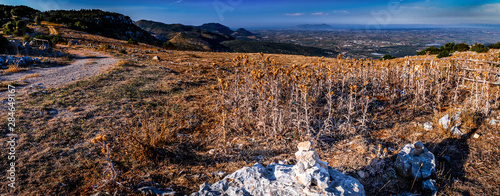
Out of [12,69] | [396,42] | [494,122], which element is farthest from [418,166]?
[396,42]

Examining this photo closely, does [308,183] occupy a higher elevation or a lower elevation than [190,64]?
lower

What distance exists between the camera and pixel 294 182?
2959 millimetres

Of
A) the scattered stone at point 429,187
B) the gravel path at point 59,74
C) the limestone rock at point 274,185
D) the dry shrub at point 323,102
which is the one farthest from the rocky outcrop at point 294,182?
the gravel path at point 59,74

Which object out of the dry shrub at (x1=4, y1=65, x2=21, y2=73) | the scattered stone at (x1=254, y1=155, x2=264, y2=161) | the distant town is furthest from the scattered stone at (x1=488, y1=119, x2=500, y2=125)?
the distant town

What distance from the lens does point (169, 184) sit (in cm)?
362

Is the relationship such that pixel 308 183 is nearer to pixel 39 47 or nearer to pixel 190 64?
pixel 190 64

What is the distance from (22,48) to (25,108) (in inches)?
485

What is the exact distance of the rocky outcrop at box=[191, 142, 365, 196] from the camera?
2807mm

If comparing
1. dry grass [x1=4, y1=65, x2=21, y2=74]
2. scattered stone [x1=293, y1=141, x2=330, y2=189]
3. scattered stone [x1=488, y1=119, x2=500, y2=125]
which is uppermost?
dry grass [x1=4, y1=65, x2=21, y2=74]

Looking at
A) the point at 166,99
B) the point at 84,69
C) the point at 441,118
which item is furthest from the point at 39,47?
the point at 441,118

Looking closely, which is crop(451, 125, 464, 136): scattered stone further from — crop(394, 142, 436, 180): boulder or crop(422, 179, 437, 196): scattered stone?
crop(422, 179, 437, 196): scattered stone

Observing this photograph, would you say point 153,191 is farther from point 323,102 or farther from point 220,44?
point 220,44

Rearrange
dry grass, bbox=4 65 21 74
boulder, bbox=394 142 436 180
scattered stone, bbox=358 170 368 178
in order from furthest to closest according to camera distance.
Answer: dry grass, bbox=4 65 21 74, scattered stone, bbox=358 170 368 178, boulder, bbox=394 142 436 180

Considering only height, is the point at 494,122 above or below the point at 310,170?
below
